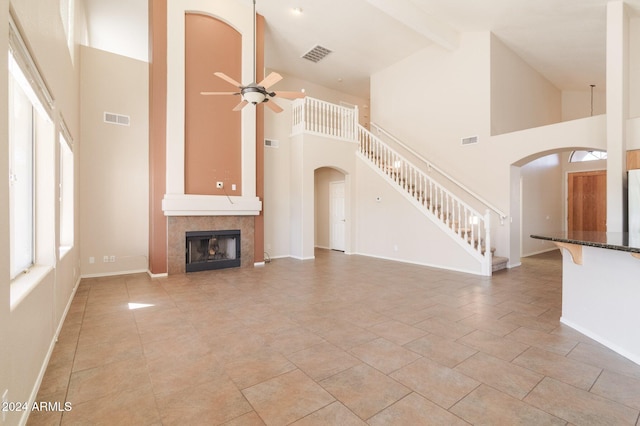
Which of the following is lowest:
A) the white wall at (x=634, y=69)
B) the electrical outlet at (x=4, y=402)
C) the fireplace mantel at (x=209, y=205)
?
the electrical outlet at (x=4, y=402)

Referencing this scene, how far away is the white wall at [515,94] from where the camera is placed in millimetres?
7148

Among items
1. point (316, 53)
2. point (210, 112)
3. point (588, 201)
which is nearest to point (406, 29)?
point (316, 53)

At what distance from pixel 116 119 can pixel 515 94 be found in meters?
9.30

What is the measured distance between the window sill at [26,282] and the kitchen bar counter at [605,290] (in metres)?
4.10

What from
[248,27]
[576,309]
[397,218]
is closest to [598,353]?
[576,309]

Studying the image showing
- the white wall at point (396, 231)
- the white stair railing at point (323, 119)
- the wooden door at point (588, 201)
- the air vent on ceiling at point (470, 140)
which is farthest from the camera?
the wooden door at point (588, 201)

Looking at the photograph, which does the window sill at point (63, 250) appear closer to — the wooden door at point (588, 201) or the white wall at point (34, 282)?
the white wall at point (34, 282)

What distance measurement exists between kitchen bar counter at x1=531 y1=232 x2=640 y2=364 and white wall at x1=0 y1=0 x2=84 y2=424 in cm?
391

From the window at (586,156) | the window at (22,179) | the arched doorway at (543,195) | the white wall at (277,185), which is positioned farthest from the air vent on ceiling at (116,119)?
the window at (586,156)

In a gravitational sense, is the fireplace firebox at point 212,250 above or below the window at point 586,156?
below

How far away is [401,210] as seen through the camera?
288 inches

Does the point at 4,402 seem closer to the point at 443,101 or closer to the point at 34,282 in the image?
the point at 34,282

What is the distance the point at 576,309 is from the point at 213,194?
5977mm

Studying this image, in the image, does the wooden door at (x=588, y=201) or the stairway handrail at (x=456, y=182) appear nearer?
the stairway handrail at (x=456, y=182)
